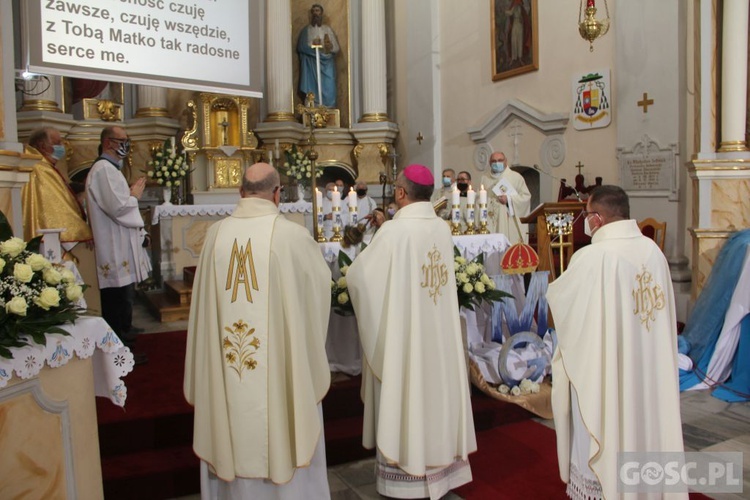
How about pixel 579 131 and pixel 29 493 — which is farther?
pixel 579 131

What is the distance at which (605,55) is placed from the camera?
8.45 metres

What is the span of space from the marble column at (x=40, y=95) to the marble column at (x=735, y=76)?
8.47 meters

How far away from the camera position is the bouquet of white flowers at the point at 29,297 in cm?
251

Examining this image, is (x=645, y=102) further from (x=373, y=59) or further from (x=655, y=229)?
(x=373, y=59)

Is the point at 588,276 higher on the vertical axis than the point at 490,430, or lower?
higher

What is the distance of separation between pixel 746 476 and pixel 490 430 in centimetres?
156

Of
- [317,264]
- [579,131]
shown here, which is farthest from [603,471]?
[579,131]

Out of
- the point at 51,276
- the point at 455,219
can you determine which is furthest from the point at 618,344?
the point at 455,219

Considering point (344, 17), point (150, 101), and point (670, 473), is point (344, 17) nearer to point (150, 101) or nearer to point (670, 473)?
point (150, 101)

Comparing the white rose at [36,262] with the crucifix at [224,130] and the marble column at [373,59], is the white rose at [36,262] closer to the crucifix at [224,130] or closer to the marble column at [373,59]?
the crucifix at [224,130]

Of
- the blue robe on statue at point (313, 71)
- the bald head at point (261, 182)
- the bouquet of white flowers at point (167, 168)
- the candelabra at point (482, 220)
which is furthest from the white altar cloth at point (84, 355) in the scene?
the blue robe on statue at point (313, 71)

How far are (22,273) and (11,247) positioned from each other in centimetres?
18

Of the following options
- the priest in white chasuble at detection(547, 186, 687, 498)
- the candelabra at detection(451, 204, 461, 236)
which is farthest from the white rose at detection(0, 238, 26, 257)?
the candelabra at detection(451, 204, 461, 236)

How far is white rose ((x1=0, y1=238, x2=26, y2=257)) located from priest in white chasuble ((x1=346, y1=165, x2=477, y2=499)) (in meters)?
1.58
